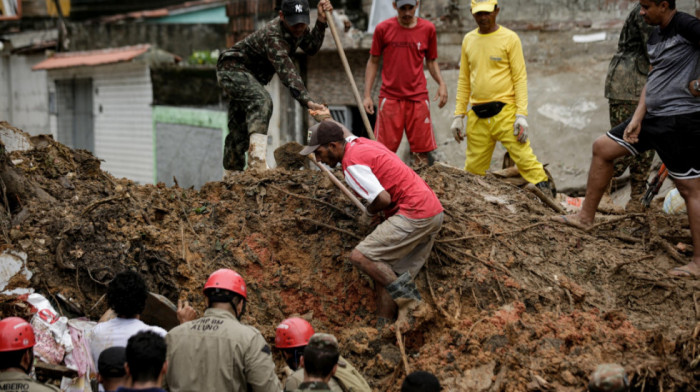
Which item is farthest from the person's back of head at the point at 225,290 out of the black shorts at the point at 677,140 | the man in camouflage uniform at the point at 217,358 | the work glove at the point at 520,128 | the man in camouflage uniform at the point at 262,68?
the work glove at the point at 520,128

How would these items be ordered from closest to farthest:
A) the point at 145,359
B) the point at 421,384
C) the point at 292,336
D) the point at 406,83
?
the point at 145,359, the point at 421,384, the point at 292,336, the point at 406,83

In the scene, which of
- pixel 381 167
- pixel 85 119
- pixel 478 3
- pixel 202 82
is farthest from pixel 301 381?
pixel 85 119

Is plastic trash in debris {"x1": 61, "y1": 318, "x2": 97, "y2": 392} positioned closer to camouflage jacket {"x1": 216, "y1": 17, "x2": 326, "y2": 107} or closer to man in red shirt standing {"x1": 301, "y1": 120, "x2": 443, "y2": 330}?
man in red shirt standing {"x1": 301, "y1": 120, "x2": 443, "y2": 330}

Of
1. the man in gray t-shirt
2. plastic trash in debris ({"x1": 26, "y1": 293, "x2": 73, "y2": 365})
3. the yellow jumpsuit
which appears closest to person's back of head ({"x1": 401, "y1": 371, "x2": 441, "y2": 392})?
plastic trash in debris ({"x1": 26, "y1": 293, "x2": 73, "y2": 365})

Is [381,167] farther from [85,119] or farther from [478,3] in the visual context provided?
[85,119]

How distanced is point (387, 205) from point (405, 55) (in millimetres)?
3093

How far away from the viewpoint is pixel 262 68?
7891mm

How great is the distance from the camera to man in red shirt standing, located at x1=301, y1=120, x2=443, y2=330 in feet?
18.0

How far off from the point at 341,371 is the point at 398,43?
4639mm

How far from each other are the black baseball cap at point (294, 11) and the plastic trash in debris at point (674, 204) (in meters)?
4.06

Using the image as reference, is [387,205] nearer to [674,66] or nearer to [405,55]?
[674,66]

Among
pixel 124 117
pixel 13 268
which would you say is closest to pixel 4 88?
pixel 124 117

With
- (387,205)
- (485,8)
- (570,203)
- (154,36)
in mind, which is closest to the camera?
(387,205)

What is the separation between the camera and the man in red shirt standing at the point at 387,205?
5484 mm
